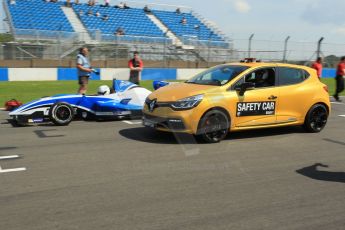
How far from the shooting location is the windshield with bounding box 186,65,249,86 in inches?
312

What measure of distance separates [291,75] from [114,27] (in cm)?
2959

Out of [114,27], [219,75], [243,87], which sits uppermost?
[114,27]

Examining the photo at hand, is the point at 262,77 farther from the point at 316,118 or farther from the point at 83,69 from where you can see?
the point at 83,69

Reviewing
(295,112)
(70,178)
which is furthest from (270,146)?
(70,178)

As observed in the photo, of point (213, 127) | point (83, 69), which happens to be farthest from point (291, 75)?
point (83, 69)

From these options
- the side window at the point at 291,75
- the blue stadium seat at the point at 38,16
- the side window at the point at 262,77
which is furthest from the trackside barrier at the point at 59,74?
the side window at the point at 262,77

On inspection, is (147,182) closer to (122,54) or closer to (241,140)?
(241,140)

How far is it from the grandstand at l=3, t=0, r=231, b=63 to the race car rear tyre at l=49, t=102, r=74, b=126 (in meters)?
17.0

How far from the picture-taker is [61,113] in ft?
29.3

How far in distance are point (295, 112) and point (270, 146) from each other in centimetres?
141

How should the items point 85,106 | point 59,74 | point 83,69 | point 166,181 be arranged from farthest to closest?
point 59,74 → point 83,69 → point 85,106 → point 166,181

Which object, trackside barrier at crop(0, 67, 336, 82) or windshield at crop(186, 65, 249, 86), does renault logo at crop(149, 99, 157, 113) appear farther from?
trackside barrier at crop(0, 67, 336, 82)

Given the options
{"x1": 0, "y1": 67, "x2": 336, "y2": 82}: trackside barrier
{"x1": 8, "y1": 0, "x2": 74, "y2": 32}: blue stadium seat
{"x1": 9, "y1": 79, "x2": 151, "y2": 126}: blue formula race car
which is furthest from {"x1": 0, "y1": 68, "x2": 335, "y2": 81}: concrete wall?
{"x1": 8, "y1": 0, "x2": 74, "y2": 32}: blue stadium seat

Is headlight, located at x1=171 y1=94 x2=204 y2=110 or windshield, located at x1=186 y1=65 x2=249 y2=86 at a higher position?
windshield, located at x1=186 y1=65 x2=249 y2=86
